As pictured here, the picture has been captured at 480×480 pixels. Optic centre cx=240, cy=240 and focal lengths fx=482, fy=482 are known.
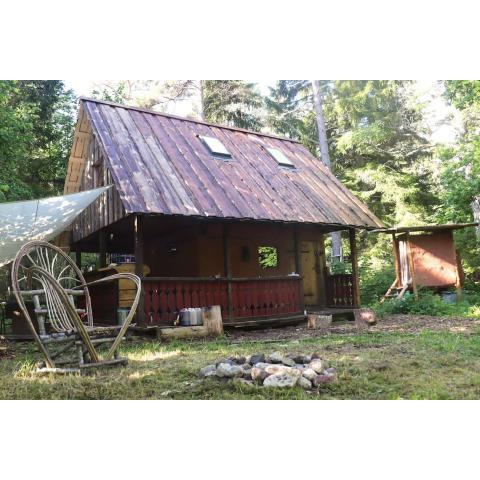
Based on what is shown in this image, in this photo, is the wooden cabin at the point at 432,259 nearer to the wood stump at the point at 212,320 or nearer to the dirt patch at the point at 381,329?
the dirt patch at the point at 381,329

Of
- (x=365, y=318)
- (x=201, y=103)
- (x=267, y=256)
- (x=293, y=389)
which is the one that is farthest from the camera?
(x=201, y=103)

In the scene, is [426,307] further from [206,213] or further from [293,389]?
[293,389]

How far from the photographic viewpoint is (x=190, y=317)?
7.54 meters

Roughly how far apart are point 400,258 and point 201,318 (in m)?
7.52

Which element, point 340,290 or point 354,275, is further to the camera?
point 340,290

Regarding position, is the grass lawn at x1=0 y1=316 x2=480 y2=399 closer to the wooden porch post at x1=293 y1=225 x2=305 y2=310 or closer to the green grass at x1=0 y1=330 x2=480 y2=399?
→ the green grass at x1=0 y1=330 x2=480 y2=399

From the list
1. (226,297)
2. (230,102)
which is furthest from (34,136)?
(230,102)

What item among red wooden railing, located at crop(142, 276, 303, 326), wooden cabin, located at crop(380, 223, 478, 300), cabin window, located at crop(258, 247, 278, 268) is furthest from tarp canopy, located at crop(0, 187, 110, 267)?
wooden cabin, located at crop(380, 223, 478, 300)

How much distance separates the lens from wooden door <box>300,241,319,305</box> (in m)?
11.5

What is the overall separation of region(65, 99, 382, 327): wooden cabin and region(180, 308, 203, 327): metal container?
0.24 metres

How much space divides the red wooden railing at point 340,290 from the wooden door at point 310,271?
38cm

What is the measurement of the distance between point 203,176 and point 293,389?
5.70 meters

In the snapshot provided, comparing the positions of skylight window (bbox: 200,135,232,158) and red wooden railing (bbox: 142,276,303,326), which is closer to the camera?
red wooden railing (bbox: 142,276,303,326)

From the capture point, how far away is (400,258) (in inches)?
519
